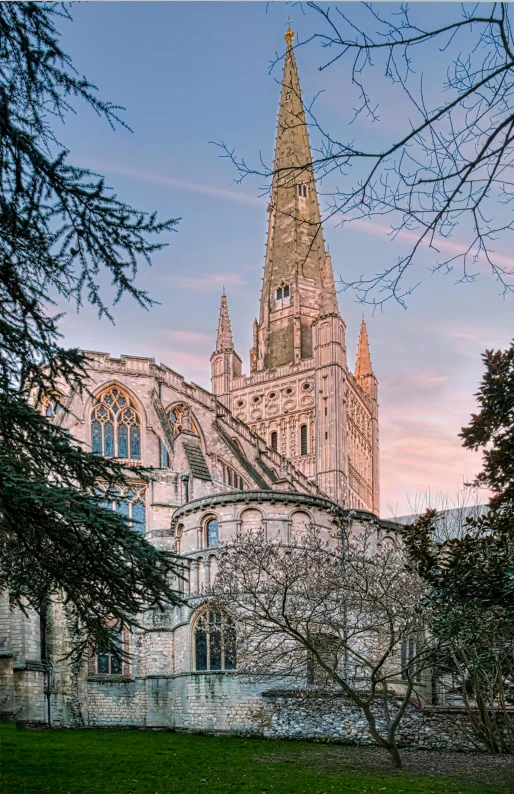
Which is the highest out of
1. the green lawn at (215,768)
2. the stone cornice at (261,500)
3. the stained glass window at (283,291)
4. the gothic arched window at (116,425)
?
the stained glass window at (283,291)

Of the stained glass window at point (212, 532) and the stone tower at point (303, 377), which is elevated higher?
the stone tower at point (303, 377)

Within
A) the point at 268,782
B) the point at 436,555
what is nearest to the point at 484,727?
the point at 436,555

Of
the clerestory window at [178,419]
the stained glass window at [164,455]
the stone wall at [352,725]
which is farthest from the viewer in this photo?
the clerestory window at [178,419]

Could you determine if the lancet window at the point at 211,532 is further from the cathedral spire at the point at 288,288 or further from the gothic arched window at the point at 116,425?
the cathedral spire at the point at 288,288

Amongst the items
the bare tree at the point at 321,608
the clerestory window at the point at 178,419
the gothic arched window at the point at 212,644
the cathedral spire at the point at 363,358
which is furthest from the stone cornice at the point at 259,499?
Result: the cathedral spire at the point at 363,358

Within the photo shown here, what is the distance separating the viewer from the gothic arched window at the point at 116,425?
3531 cm

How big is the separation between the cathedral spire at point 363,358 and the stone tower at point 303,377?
0.38 feet

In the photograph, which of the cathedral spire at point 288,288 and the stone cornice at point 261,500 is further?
the cathedral spire at point 288,288

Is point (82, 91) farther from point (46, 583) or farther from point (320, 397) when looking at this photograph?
point (320, 397)

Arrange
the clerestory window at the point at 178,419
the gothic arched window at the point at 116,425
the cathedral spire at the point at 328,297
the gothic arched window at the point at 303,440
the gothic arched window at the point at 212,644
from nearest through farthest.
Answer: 1. the gothic arched window at the point at 212,644
2. the gothic arched window at the point at 116,425
3. the clerestory window at the point at 178,419
4. the gothic arched window at the point at 303,440
5. the cathedral spire at the point at 328,297

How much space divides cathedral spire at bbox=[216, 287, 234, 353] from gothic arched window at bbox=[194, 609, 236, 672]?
4165cm

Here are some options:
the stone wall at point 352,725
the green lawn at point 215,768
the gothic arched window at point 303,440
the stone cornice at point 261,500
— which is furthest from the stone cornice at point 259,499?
the gothic arched window at point 303,440

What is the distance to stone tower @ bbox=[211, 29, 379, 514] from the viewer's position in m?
59.0

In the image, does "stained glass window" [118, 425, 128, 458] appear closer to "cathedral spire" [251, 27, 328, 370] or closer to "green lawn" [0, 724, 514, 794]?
"green lawn" [0, 724, 514, 794]
